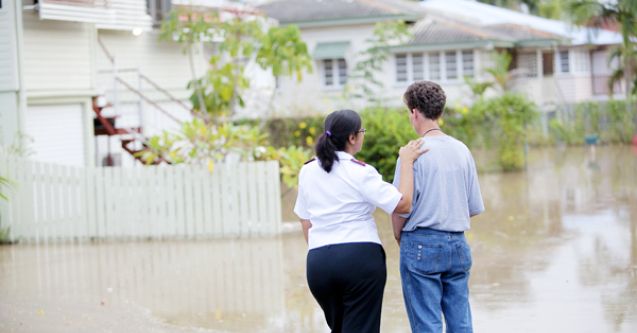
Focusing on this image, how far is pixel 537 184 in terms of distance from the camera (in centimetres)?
2131

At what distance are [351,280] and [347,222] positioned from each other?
33 cm

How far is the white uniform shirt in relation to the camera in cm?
567

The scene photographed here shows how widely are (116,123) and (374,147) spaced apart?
578 cm

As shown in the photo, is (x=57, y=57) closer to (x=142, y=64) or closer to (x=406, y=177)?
(x=142, y=64)

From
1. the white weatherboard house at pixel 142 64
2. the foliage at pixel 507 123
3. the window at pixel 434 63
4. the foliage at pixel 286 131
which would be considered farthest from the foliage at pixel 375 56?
the foliage at pixel 507 123

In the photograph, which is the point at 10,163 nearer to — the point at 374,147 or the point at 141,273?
the point at 141,273

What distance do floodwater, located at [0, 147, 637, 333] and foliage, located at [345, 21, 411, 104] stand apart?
16.9 m

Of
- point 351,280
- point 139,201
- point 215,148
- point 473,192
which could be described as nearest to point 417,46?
point 215,148

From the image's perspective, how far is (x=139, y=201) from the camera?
14336mm

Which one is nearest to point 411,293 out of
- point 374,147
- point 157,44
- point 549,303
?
point 549,303

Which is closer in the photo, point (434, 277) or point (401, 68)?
point (434, 277)

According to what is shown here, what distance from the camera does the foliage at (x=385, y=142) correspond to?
1838 centimetres

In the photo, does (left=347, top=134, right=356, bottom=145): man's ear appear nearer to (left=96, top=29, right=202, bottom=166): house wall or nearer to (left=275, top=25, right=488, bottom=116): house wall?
(left=96, top=29, right=202, bottom=166): house wall

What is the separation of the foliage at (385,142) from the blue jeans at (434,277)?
1235cm
